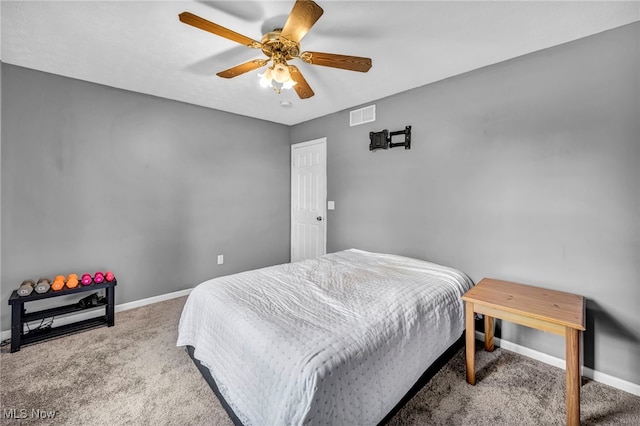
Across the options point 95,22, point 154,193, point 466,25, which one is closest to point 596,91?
point 466,25

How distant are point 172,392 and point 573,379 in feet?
7.69

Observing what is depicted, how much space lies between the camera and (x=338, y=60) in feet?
5.79

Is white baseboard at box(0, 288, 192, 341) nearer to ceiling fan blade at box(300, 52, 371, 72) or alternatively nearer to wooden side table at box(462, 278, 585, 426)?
ceiling fan blade at box(300, 52, 371, 72)

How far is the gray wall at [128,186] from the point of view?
8.00 ft

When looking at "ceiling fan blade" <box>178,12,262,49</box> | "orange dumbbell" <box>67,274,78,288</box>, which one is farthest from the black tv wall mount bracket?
"orange dumbbell" <box>67,274,78,288</box>

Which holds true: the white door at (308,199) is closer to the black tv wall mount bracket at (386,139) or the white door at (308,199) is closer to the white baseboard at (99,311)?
the black tv wall mount bracket at (386,139)

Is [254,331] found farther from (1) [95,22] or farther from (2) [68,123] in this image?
(2) [68,123]

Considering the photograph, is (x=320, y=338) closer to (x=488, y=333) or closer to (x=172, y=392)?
(x=172, y=392)

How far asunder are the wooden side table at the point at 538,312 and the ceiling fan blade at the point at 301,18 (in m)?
1.95

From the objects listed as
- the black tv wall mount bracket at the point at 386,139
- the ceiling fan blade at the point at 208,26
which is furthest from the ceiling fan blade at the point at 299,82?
the black tv wall mount bracket at the point at 386,139

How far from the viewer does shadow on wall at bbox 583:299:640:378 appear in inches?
72.1

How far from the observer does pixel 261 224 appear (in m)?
4.09

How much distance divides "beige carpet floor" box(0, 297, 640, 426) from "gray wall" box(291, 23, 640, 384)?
321mm

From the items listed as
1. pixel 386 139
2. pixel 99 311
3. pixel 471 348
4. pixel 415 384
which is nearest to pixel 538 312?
pixel 471 348
